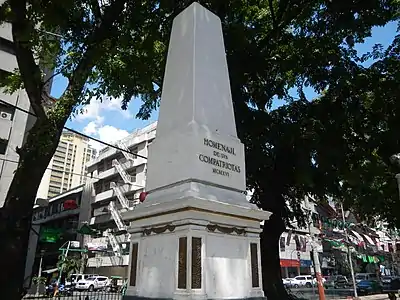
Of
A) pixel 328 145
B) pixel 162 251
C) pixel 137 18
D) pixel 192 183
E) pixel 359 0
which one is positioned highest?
pixel 359 0

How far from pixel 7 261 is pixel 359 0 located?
952 centimetres

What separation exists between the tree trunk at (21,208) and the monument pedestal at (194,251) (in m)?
3.05

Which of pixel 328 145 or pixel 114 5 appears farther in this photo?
pixel 328 145

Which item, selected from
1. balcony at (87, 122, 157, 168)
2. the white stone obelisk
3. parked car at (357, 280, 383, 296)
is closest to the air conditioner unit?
balcony at (87, 122, 157, 168)

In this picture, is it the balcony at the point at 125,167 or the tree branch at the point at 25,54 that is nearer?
the tree branch at the point at 25,54

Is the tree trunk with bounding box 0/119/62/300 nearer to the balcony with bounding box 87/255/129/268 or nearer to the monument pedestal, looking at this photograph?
the monument pedestal

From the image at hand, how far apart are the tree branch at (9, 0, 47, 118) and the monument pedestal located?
14.1ft

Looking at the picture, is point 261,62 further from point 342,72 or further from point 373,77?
point 373,77

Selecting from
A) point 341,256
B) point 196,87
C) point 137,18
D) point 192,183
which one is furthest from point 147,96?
point 341,256

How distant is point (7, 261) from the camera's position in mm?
6059

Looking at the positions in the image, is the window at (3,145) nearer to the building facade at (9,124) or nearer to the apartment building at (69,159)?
the building facade at (9,124)

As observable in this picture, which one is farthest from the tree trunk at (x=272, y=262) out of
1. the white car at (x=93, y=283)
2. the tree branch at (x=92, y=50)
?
the white car at (x=93, y=283)

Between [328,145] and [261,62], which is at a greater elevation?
[261,62]

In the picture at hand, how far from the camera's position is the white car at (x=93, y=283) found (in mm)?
28609
